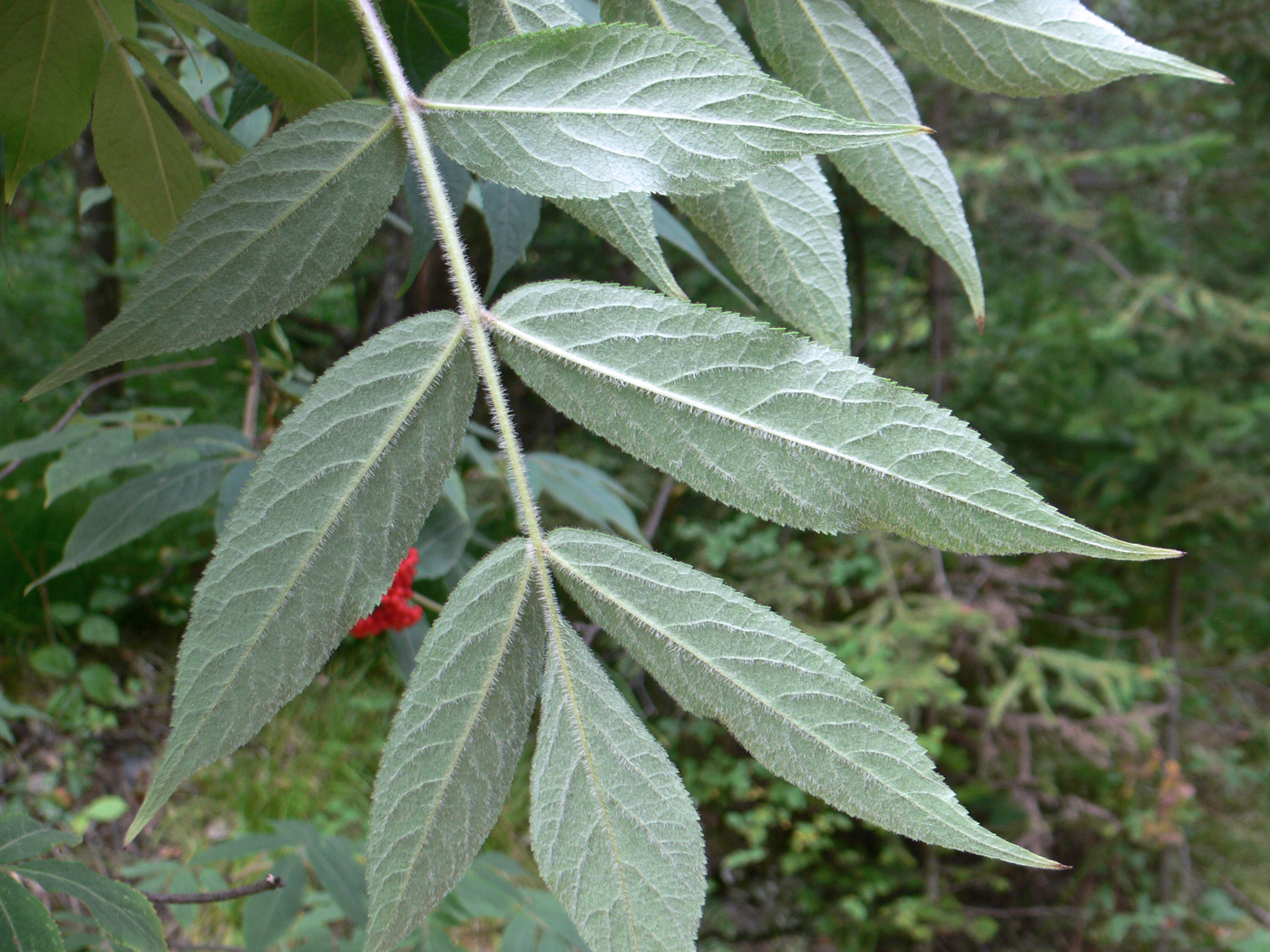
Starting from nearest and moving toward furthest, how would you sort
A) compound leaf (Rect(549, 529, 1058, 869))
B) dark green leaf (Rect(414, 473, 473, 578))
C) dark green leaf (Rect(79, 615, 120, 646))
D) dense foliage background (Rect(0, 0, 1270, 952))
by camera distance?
compound leaf (Rect(549, 529, 1058, 869)), dark green leaf (Rect(414, 473, 473, 578)), dense foliage background (Rect(0, 0, 1270, 952)), dark green leaf (Rect(79, 615, 120, 646))

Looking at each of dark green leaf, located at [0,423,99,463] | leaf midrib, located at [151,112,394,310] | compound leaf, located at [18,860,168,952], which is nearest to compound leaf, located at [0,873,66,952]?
compound leaf, located at [18,860,168,952]

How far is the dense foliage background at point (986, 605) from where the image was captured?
2.53 metres

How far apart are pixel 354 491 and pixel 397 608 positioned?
0.57 meters

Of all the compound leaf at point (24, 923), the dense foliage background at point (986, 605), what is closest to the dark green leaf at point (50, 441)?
the compound leaf at point (24, 923)

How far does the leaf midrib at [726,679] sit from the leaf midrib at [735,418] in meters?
0.06

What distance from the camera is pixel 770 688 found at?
0.25 m

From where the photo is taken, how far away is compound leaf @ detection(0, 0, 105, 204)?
1.27 feet

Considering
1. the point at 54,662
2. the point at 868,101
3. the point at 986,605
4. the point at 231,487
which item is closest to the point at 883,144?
the point at 868,101

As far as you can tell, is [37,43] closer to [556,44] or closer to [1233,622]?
[556,44]

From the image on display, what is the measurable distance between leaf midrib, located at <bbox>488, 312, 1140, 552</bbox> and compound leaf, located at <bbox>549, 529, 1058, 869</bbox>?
0.16 feet

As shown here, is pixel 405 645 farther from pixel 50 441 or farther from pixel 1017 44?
pixel 1017 44

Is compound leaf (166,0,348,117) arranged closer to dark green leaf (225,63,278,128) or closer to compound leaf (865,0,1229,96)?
dark green leaf (225,63,278,128)

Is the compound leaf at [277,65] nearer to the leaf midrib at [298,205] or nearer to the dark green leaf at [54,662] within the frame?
the leaf midrib at [298,205]

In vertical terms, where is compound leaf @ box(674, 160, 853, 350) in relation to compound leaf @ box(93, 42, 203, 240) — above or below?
below
